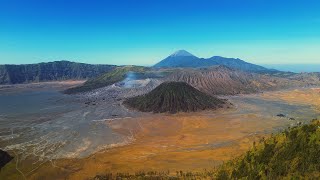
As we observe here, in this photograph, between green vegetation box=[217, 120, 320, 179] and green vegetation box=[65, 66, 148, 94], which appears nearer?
green vegetation box=[217, 120, 320, 179]

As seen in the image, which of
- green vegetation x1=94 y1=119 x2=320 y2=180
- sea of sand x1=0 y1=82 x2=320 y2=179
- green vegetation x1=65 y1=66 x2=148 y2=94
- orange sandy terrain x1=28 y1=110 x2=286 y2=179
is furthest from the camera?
green vegetation x1=65 y1=66 x2=148 y2=94

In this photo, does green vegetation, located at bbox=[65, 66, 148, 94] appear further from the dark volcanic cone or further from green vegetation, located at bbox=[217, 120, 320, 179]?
green vegetation, located at bbox=[217, 120, 320, 179]

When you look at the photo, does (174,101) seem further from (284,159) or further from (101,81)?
(101,81)

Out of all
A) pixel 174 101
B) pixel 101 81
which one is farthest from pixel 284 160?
pixel 101 81

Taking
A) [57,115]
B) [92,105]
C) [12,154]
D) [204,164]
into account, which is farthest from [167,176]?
[92,105]

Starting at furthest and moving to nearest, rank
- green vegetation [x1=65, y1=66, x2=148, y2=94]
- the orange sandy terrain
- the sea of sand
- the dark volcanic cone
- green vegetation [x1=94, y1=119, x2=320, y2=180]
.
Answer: green vegetation [x1=65, y1=66, x2=148, y2=94] < the dark volcanic cone < the sea of sand < the orange sandy terrain < green vegetation [x1=94, y1=119, x2=320, y2=180]

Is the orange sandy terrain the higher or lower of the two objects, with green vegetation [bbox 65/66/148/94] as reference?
lower

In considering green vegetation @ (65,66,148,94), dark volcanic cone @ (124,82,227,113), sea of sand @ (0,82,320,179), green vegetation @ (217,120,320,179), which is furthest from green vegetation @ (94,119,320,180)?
green vegetation @ (65,66,148,94)
